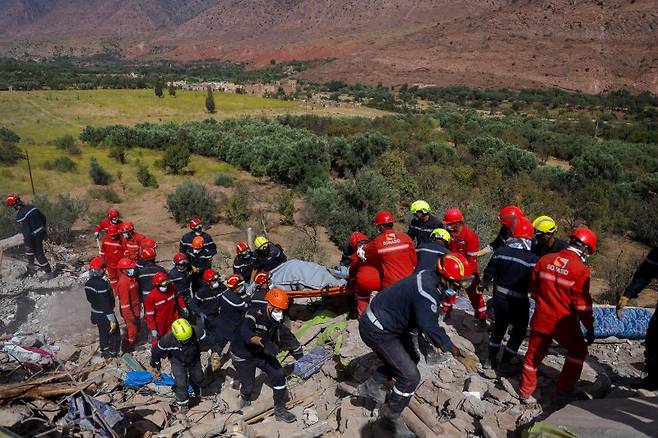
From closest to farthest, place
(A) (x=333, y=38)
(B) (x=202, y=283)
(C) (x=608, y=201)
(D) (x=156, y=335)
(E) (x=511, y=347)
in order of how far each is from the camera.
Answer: (E) (x=511, y=347)
(D) (x=156, y=335)
(B) (x=202, y=283)
(C) (x=608, y=201)
(A) (x=333, y=38)

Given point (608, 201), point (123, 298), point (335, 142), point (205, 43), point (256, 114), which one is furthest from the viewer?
point (205, 43)

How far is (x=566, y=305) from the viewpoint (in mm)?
4570

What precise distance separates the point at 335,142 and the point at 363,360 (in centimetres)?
1746

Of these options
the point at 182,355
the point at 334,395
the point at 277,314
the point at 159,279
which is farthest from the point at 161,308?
the point at 334,395

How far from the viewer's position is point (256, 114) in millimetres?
40031

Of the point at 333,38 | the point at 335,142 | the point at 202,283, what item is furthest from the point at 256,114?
the point at 333,38

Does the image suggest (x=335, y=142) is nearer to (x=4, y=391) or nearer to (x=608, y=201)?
(x=608, y=201)

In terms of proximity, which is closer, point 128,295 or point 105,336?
Result: point 128,295

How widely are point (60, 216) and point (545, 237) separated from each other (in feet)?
46.0

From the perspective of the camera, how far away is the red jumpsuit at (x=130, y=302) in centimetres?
736

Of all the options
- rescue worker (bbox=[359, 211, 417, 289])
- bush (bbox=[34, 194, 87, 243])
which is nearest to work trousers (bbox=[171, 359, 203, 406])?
rescue worker (bbox=[359, 211, 417, 289])

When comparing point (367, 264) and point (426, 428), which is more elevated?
point (367, 264)

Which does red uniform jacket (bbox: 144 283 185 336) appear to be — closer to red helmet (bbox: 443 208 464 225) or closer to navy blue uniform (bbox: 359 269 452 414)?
navy blue uniform (bbox: 359 269 452 414)

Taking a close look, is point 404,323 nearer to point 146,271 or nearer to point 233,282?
point 233,282
